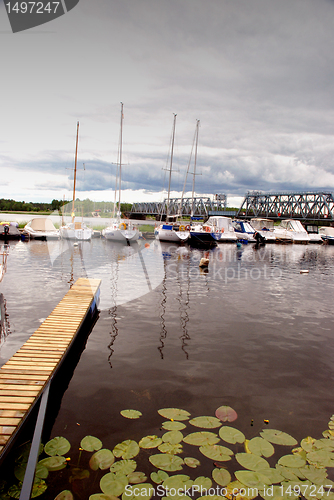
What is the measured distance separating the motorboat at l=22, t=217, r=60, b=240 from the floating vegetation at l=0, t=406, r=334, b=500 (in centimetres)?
4257

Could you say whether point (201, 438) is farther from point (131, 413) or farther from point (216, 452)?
point (131, 413)

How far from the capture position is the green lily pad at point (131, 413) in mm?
5871

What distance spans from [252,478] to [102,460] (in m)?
2.31

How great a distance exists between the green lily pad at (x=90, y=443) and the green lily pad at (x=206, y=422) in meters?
1.75

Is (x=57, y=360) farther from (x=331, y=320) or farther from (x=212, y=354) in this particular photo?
(x=331, y=320)

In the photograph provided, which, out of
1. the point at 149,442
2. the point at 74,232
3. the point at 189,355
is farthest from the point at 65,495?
the point at 74,232

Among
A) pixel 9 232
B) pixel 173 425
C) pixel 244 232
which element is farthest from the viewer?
pixel 244 232

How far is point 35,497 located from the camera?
13.5ft

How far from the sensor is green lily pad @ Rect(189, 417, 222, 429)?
18.6ft

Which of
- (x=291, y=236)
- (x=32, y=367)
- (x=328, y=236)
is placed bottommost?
(x=32, y=367)

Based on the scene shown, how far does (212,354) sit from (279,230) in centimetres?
6458

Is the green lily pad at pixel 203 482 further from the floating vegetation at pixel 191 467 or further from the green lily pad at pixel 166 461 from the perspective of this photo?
the green lily pad at pixel 166 461

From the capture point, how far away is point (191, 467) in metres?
4.70

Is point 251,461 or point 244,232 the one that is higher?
point 244,232
